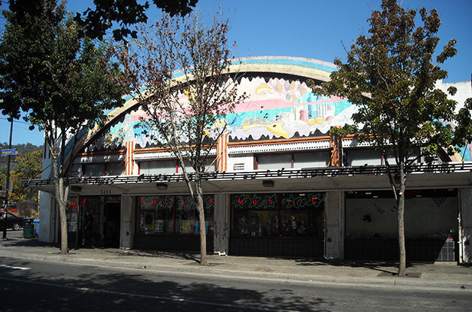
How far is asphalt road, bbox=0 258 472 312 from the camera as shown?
32.5 ft

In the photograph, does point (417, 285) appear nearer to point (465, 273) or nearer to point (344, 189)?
point (465, 273)

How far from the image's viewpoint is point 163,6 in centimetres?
738

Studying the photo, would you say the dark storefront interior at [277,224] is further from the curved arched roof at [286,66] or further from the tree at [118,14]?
the tree at [118,14]

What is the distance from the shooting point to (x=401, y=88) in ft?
49.0

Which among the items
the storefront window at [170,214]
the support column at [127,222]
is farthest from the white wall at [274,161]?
the support column at [127,222]

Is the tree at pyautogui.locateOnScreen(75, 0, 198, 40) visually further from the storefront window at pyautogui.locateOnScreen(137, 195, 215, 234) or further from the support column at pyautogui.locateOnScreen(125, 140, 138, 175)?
the support column at pyautogui.locateOnScreen(125, 140, 138, 175)

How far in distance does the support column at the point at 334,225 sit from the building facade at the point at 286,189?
41mm

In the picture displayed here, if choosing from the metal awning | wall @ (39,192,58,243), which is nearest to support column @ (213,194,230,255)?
the metal awning

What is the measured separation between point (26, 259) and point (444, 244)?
54.5ft

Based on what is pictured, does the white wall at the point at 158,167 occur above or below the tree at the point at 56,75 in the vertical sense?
below

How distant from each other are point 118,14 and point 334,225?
14945mm

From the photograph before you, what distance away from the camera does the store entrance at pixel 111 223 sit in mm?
26906

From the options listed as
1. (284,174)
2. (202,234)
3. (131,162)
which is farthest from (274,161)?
(131,162)

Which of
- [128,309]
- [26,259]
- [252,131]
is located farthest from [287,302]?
[26,259]
